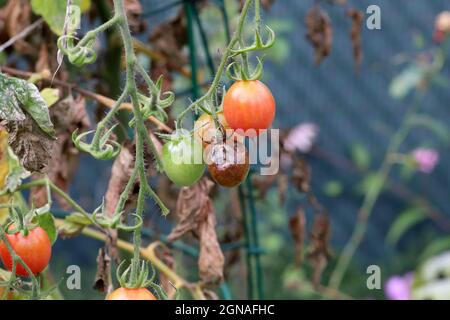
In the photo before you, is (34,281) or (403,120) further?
(403,120)

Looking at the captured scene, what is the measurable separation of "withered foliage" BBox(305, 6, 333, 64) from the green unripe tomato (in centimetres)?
75

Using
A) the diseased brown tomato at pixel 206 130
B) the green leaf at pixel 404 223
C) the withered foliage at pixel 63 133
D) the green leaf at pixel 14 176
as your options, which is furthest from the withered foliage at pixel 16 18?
the green leaf at pixel 404 223

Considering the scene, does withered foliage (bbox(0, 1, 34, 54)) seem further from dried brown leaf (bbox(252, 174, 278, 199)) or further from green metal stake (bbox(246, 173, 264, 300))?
dried brown leaf (bbox(252, 174, 278, 199))

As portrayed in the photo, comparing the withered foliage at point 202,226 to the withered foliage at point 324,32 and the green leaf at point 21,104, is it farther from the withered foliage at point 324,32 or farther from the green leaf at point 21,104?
the withered foliage at point 324,32

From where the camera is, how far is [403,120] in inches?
142

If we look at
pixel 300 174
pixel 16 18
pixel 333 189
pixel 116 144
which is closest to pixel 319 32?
pixel 300 174

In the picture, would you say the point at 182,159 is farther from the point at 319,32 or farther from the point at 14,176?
the point at 319,32

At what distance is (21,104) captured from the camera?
0.71 metres

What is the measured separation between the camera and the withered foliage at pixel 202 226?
3.24 feet

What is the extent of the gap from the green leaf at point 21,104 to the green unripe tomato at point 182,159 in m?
0.12

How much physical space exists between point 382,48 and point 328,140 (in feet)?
1.68

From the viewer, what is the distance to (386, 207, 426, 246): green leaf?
3363 millimetres
